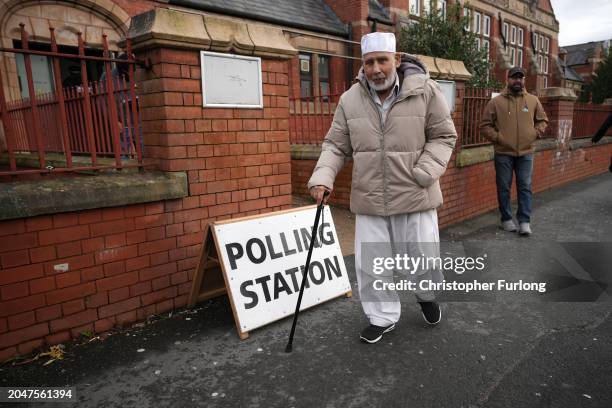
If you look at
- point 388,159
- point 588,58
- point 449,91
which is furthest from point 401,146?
point 588,58

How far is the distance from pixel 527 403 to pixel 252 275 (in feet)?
6.00

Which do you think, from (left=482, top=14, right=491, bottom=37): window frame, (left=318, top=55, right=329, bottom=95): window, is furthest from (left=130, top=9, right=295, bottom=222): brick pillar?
(left=482, top=14, right=491, bottom=37): window frame

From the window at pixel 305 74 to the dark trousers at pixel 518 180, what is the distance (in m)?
9.66

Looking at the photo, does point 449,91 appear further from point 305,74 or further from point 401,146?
point 305,74

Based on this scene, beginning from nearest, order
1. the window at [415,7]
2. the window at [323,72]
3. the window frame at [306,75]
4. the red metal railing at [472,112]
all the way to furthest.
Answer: the red metal railing at [472,112]
the window frame at [306,75]
the window at [323,72]
the window at [415,7]

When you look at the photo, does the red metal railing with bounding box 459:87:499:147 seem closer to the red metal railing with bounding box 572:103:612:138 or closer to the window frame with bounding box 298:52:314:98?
the red metal railing with bounding box 572:103:612:138

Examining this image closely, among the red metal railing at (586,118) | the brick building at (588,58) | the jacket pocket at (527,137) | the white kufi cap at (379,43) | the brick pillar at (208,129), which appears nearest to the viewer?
the white kufi cap at (379,43)

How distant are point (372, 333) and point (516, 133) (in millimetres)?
3800

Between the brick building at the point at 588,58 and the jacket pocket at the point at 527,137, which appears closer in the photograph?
the jacket pocket at the point at 527,137

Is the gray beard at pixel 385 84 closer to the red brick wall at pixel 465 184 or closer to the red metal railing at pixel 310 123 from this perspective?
the red brick wall at pixel 465 184

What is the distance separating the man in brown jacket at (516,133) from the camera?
210 inches

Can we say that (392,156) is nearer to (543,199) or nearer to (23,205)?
(23,205)

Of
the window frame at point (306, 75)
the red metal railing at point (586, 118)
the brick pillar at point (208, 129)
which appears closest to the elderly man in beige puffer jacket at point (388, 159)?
the brick pillar at point (208, 129)

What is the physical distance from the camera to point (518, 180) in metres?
5.51
